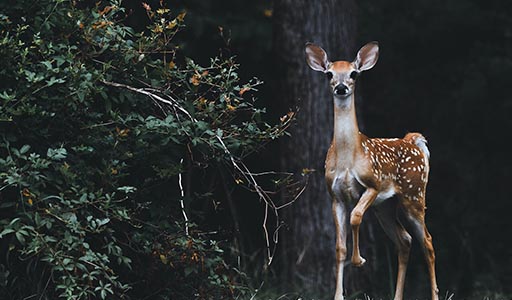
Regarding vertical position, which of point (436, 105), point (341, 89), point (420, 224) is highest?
point (341, 89)

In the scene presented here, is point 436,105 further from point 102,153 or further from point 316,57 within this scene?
point 102,153

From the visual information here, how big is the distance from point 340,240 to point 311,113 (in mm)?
2844

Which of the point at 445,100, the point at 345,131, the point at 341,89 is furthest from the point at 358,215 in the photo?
the point at 445,100

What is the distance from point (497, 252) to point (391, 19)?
286 centimetres

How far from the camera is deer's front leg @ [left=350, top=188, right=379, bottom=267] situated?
19.1 ft

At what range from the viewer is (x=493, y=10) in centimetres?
1150

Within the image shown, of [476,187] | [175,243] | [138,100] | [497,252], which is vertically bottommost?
[497,252]

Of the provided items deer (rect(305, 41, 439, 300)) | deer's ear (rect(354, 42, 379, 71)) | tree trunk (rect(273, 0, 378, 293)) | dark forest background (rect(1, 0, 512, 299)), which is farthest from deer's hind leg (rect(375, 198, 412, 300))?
dark forest background (rect(1, 0, 512, 299))

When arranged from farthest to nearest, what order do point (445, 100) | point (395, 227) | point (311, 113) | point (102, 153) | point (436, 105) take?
point (436, 105) < point (445, 100) < point (311, 113) < point (395, 227) < point (102, 153)

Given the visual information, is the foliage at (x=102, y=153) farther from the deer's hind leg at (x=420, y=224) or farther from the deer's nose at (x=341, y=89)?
the deer's hind leg at (x=420, y=224)

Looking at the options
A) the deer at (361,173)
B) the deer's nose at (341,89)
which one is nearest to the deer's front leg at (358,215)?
the deer at (361,173)

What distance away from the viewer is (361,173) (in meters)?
5.91

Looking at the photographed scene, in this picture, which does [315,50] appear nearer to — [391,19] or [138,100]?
[138,100]

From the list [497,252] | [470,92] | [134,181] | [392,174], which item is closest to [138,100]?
[134,181]
